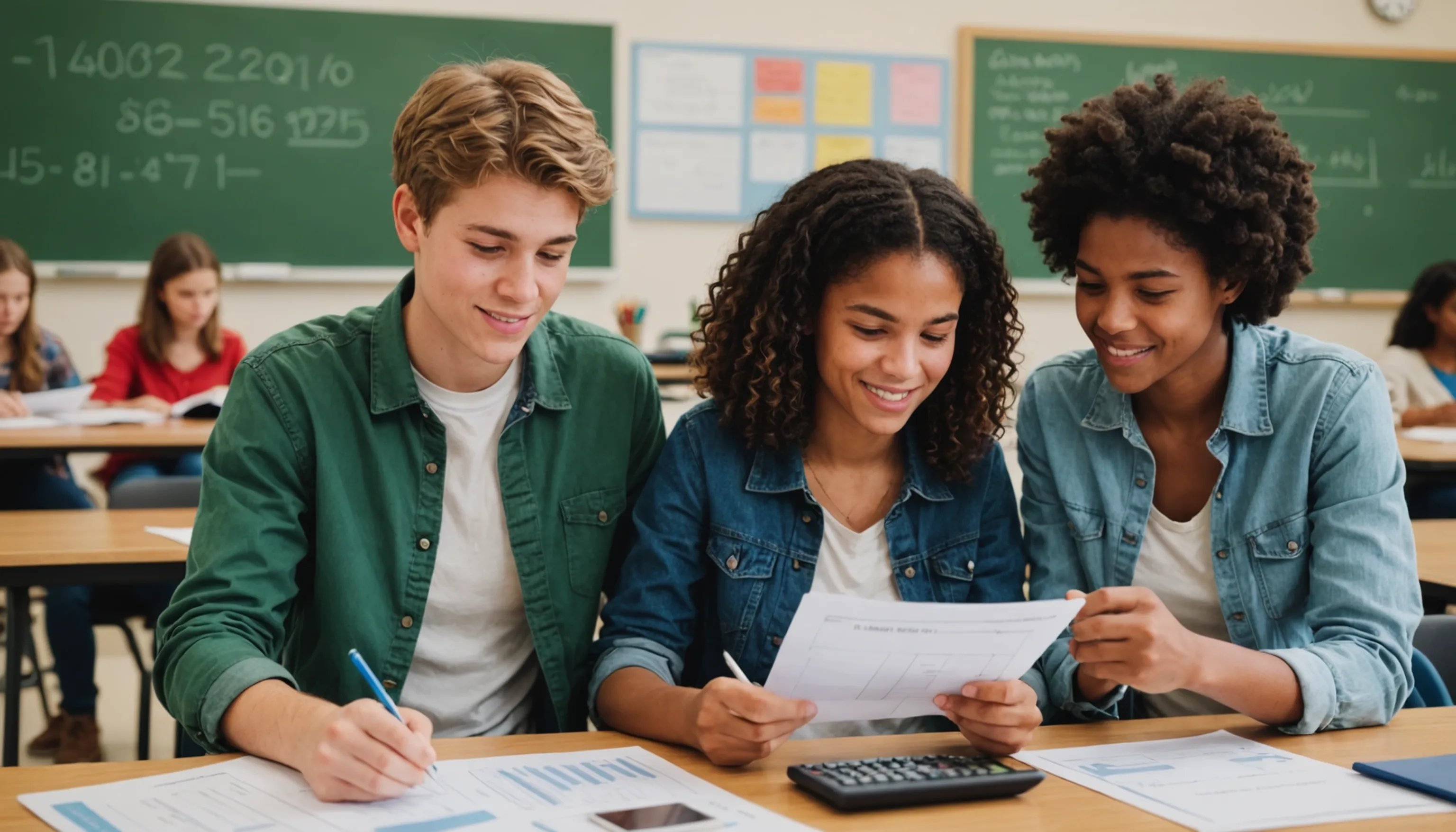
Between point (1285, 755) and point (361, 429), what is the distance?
0.99 metres

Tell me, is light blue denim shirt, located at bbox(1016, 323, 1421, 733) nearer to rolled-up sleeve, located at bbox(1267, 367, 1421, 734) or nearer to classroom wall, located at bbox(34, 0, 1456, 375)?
rolled-up sleeve, located at bbox(1267, 367, 1421, 734)

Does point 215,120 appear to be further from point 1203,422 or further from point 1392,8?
point 1392,8

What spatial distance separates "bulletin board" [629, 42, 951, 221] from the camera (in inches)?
204

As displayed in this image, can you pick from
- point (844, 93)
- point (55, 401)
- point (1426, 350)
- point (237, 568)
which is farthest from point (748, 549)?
point (844, 93)

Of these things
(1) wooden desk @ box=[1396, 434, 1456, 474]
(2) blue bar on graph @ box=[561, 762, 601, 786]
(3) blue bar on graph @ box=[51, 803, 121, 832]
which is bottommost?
(2) blue bar on graph @ box=[561, 762, 601, 786]

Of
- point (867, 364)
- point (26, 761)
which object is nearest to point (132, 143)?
point (26, 761)

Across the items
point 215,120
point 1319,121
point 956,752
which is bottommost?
point 956,752

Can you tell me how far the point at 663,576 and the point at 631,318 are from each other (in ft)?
10.9

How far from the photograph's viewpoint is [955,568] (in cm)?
150

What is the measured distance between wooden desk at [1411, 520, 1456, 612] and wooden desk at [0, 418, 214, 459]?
2568mm

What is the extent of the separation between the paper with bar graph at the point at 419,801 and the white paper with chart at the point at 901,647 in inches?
5.2

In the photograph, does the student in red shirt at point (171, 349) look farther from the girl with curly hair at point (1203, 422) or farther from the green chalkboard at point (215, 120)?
the girl with curly hair at point (1203, 422)

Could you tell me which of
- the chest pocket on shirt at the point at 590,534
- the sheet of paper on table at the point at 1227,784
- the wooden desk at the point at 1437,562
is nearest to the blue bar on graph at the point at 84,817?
the chest pocket on shirt at the point at 590,534

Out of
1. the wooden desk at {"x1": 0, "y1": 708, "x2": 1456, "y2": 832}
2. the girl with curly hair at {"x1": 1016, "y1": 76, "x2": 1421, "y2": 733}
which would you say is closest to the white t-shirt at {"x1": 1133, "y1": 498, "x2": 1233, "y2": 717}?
the girl with curly hair at {"x1": 1016, "y1": 76, "x2": 1421, "y2": 733}
